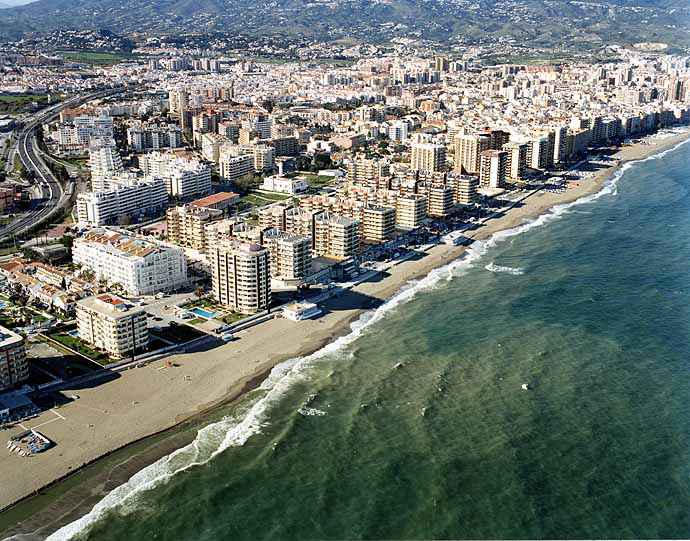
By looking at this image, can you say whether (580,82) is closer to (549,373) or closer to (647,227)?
(647,227)

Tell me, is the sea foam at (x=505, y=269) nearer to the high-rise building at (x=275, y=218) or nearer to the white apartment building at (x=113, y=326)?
the high-rise building at (x=275, y=218)

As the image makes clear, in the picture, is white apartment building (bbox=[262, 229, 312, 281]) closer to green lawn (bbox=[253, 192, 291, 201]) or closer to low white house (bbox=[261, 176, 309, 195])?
green lawn (bbox=[253, 192, 291, 201])

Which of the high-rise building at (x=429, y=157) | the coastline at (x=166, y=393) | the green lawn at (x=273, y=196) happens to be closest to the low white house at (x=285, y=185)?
the green lawn at (x=273, y=196)

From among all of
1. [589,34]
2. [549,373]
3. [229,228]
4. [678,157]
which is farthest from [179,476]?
[589,34]

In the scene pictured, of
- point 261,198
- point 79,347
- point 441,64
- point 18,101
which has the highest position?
point 441,64

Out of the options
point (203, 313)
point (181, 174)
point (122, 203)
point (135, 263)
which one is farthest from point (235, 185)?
point (203, 313)

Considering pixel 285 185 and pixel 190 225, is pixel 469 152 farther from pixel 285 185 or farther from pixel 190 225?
pixel 190 225
